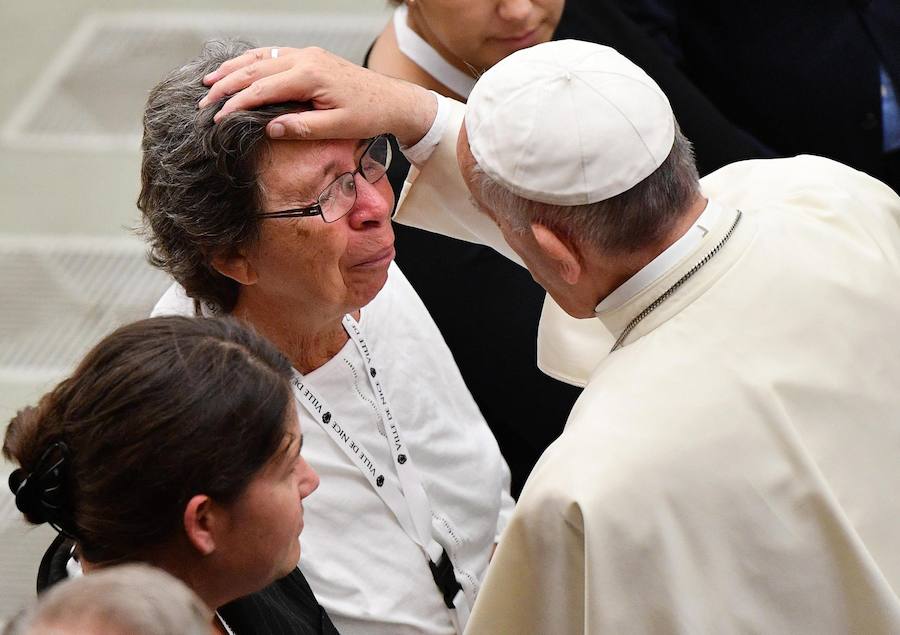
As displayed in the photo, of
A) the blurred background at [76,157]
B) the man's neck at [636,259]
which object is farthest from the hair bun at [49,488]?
the blurred background at [76,157]

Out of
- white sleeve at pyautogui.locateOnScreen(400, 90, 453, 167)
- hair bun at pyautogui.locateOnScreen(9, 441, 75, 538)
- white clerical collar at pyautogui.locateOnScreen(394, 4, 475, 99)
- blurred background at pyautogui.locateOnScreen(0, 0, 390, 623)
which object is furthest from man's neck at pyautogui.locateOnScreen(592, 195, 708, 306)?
blurred background at pyautogui.locateOnScreen(0, 0, 390, 623)

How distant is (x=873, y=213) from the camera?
2242mm

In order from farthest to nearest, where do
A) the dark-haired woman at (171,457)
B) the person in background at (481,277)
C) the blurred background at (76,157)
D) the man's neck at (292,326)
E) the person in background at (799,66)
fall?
the blurred background at (76,157) < the person in background at (799,66) < the person in background at (481,277) < the man's neck at (292,326) < the dark-haired woman at (171,457)

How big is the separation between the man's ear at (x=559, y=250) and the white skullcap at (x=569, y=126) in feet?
0.17

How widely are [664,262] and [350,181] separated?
2.08ft

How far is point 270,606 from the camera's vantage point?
2.04 metres

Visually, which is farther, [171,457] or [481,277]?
[481,277]

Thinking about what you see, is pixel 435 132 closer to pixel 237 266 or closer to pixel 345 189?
pixel 345 189

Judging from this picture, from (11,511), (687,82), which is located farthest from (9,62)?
(687,82)

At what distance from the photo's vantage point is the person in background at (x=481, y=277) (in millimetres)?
2963

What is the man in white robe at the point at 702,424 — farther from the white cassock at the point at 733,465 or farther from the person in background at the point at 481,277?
the person in background at the point at 481,277

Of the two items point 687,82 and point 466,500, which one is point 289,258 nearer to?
point 466,500

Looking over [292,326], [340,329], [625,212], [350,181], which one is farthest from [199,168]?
[625,212]

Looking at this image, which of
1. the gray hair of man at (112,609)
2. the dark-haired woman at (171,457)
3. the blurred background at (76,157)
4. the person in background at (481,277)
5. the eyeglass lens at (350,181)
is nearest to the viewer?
the gray hair of man at (112,609)
